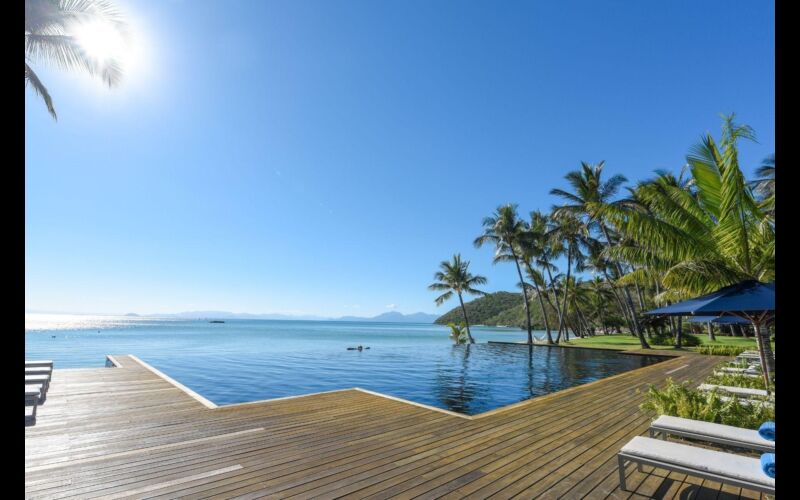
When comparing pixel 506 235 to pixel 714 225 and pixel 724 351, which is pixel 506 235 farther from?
pixel 714 225

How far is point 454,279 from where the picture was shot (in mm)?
34438

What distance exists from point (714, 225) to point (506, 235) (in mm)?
19512

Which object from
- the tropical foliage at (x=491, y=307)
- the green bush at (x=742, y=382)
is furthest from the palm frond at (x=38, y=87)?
the tropical foliage at (x=491, y=307)

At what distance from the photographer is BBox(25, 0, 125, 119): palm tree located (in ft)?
27.0

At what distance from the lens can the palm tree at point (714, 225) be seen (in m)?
7.04

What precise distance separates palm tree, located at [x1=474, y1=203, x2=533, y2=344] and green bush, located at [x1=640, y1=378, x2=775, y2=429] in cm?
2205

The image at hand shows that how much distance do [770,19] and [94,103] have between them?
1270 cm

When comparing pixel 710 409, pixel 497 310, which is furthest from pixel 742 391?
pixel 497 310

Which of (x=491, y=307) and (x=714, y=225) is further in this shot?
(x=491, y=307)

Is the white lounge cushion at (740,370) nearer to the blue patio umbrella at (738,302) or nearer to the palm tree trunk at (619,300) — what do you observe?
the blue patio umbrella at (738,302)

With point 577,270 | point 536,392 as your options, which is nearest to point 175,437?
point 536,392

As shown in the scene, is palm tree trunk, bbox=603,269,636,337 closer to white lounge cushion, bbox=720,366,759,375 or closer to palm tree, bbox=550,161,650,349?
palm tree, bbox=550,161,650,349

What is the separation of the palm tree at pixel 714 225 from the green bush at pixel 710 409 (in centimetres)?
282

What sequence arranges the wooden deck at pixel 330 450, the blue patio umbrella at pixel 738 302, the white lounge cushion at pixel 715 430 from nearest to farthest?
1. the wooden deck at pixel 330 450
2. the white lounge cushion at pixel 715 430
3. the blue patio umbrella at pixel 738 302
